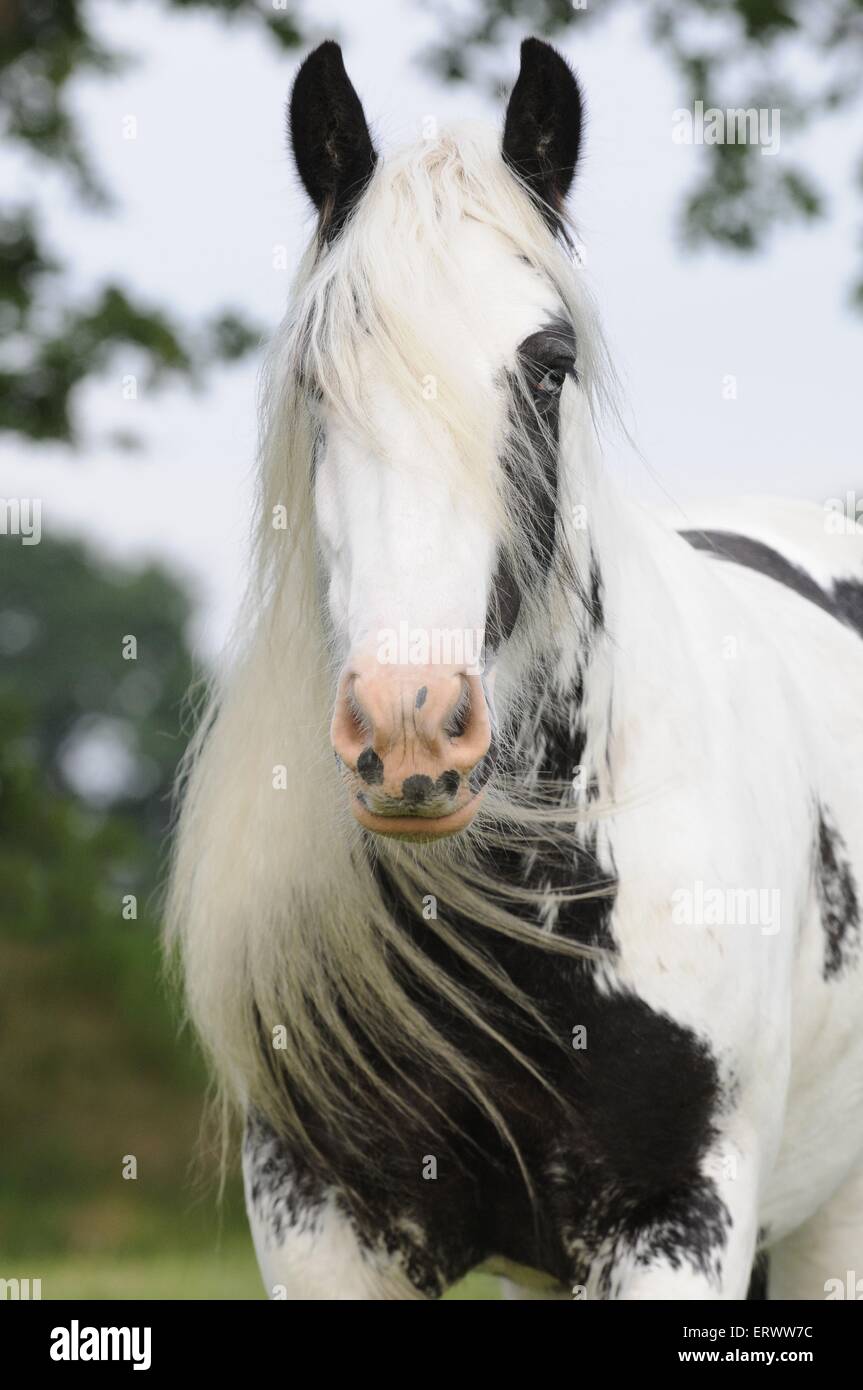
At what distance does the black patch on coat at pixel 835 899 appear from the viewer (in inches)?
129

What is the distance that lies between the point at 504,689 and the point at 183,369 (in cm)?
601

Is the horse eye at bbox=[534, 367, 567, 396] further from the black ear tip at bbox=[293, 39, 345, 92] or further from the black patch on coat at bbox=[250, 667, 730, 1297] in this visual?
the black ear tip at bbox=[293, 39, 345, 92]

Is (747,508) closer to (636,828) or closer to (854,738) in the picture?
(854,738)

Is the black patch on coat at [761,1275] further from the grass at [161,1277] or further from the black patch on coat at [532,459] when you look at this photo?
the black patch on coat at [532,459]

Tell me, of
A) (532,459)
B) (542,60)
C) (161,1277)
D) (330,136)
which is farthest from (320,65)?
(161,1277)

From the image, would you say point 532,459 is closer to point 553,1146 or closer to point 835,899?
point 553,1146

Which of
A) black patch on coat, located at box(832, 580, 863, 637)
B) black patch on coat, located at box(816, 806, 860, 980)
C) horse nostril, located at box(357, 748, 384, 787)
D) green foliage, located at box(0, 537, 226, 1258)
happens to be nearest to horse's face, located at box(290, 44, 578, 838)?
horse nostril, located at box(357, 748, 384, 787)

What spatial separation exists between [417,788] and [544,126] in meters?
1.27

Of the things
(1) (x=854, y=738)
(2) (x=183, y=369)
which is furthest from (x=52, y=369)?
(1) (x=854, y=738)

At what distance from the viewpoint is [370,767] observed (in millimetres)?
2230

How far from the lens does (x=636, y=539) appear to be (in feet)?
9.93

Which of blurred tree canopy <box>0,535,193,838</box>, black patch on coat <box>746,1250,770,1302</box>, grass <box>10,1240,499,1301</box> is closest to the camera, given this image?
black patch on coat <box>746,1250,770,1302</box>

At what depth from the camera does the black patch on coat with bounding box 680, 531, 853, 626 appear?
4008 millimetres

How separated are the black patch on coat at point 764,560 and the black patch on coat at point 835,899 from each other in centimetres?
85
